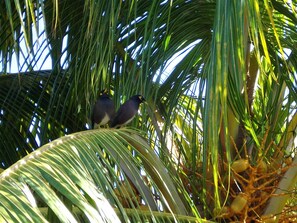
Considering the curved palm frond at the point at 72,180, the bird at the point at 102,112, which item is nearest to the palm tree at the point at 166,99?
the curved palm frond at the point at 72,180

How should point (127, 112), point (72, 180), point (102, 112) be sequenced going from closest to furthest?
1. point (72, 180)
2. point (127, 112)
3. point (102, 112)

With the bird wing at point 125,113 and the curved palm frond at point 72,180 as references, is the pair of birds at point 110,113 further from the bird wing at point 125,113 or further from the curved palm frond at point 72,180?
the curved palm frond at point 72,180

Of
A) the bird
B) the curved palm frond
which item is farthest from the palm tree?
the bird

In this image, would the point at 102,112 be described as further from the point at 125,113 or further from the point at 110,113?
the point at 125,113

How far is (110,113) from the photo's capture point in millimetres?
6594

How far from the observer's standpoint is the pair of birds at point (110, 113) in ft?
18.9

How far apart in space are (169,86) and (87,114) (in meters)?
0.53

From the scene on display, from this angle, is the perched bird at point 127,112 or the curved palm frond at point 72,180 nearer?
the curved palm frond at point 72,180

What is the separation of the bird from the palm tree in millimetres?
522

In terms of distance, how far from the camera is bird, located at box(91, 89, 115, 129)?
634 centimetres

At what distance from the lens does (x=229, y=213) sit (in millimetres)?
4121

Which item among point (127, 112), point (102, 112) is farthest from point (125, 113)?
point (102, 112)

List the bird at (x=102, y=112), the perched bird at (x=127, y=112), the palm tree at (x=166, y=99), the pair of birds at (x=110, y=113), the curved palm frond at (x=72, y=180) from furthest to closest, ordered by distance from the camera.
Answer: the bird at (x=102, y=112), the pair of birds at (x=110, y=113), the perched bird at (x=127, y=112), the palm tree at (x=166, y=99), the curved palm frond at (x=72, y=180)

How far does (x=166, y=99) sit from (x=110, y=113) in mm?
1494
